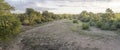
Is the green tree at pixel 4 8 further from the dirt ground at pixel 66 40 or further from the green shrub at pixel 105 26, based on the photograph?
the green shrub at pixel 105 26

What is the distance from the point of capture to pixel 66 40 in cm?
3500

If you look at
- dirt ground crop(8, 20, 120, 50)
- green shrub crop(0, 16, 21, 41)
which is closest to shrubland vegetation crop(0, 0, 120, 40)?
green shrub crop(0, 16, 21, 41)

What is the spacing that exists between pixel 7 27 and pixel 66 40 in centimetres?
594

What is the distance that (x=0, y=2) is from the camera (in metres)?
34.7

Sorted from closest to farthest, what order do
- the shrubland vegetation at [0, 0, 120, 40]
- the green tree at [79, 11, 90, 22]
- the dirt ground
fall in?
the dirt ground, the shrubland vegetation at [0, 0, 120, 40], the green tree at [79, 11, 90, 22]

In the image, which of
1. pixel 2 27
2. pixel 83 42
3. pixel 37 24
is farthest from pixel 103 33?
pixel 37 24

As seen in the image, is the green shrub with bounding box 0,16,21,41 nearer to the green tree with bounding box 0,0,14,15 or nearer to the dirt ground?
the green tree with bounding box 0,0,14,15

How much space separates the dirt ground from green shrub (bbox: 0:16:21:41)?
1758 millimetres

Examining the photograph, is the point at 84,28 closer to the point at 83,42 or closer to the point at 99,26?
the point at 99,26

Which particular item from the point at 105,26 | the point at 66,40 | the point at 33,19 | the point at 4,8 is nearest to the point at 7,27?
the point at 4,8

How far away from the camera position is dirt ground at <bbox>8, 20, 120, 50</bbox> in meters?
32.8

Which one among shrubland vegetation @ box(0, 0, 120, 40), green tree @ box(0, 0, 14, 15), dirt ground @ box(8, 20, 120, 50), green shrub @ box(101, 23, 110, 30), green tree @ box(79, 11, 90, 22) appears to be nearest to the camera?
dirt ground @ box(8, 20, 120, 50)

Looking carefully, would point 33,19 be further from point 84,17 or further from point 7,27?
point 7,27

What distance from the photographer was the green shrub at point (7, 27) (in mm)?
33531
